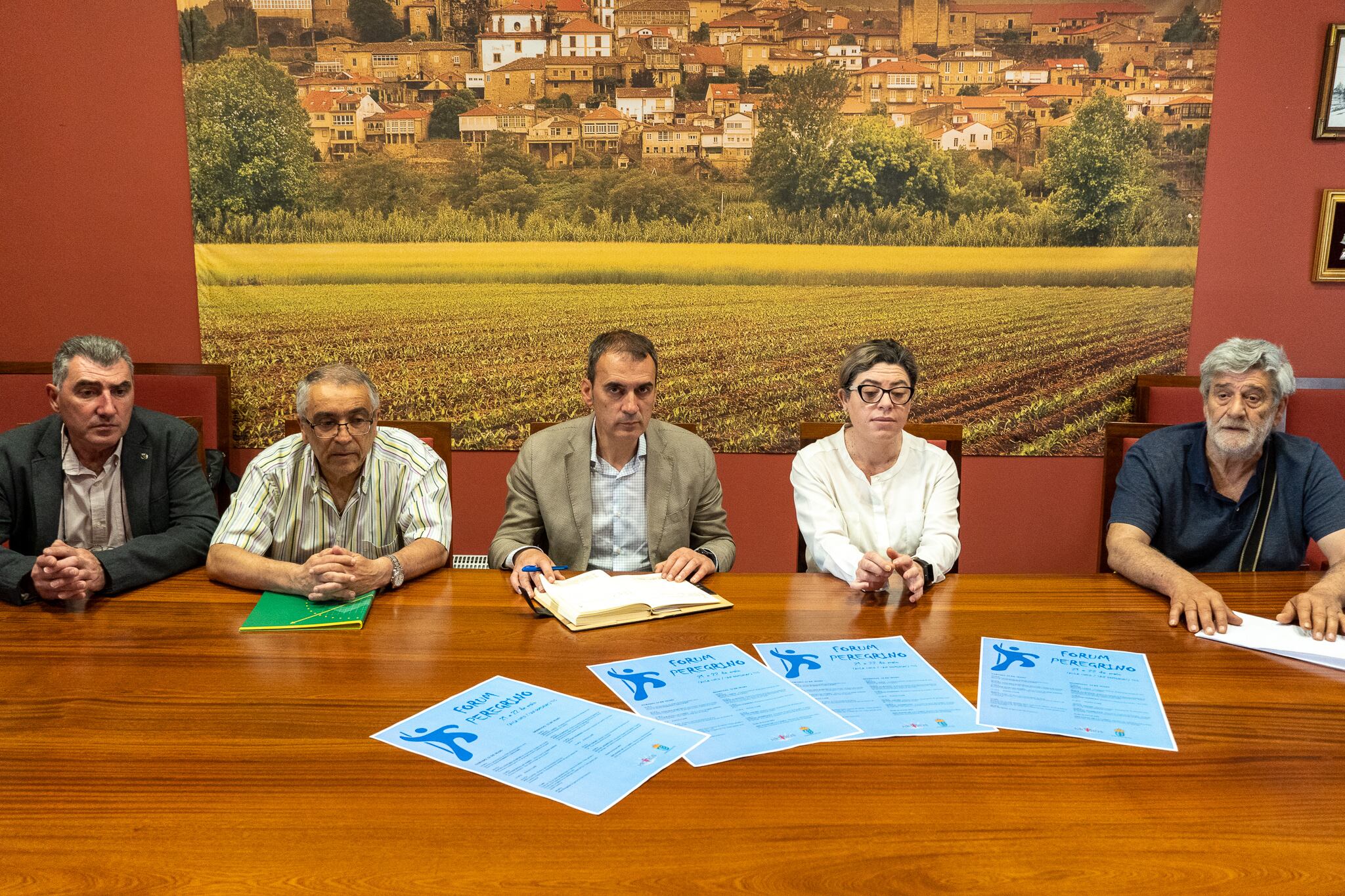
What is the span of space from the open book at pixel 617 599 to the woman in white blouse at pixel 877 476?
1.33 ft

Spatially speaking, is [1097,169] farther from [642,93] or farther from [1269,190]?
Answer: [642,93]

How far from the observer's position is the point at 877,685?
139 cm

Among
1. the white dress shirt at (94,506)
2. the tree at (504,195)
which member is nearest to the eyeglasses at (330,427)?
the white dress shirt at (94,506)

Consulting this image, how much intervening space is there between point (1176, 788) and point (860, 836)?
1.40ft

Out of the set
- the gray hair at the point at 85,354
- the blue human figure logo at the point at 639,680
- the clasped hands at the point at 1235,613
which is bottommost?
the blue human figure logo at the point at 639,680

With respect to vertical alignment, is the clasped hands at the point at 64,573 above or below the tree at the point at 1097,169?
below

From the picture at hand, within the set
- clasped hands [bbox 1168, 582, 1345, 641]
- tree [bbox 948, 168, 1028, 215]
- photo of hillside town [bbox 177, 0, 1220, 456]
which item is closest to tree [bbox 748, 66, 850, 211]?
photo of hillside town [bbox 177, 0, 1220, 456]

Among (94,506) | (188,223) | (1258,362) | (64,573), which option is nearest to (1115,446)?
(1258,362)

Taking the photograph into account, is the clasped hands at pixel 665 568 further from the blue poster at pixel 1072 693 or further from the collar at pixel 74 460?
the collar at pixel 74 460

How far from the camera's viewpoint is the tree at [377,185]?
3.31 meters

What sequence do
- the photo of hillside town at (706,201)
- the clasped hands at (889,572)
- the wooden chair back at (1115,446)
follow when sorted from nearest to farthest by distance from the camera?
the clasped hands at (889,572), the wooden chair back at (1115,446), the photo of hillside town at (706,201)

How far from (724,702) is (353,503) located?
1108 mm

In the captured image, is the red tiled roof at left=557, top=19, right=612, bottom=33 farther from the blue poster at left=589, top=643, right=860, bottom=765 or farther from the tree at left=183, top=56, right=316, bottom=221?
the blue poster at left=589, top=643, right=860, bottom=765

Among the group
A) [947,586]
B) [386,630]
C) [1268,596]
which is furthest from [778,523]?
[386,630]
